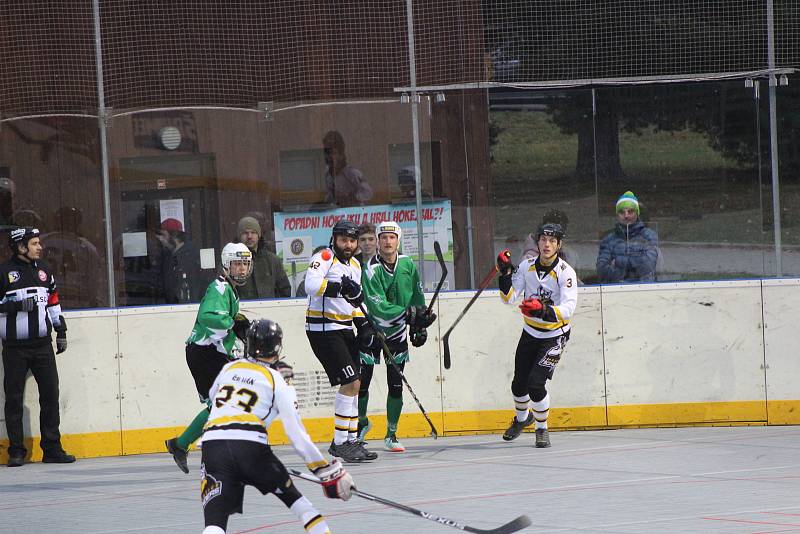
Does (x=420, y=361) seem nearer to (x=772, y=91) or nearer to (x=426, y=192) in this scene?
(x=426, y=192)

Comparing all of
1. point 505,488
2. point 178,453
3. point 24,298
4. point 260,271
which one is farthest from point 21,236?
point 505,488

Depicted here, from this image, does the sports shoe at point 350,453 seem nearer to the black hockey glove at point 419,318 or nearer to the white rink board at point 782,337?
the black hockey glove at point 419,318

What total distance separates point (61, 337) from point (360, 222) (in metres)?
2.55

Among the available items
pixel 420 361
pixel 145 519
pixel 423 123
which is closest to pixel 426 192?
pixel 423 123

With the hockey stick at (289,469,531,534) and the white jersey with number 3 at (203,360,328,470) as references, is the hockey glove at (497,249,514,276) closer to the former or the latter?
the hockey stick at (289,469,531,534)

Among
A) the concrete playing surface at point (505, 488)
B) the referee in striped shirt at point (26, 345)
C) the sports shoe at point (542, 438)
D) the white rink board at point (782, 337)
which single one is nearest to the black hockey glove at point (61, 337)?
the referee in striped shirt at point (26, 345)

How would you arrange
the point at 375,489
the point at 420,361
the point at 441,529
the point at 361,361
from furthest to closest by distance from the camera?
the point at 420,361
the point at 361,361
the point at 375,489
the point at 441,529

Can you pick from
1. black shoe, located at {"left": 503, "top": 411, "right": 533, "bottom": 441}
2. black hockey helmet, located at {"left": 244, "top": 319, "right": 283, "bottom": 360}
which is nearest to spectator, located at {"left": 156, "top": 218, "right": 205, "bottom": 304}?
black shoe, located at {"left": 503, "top": 411, "right": 533, "bottom": 441}

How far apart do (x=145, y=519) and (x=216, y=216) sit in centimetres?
389

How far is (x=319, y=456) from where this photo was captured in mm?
5312

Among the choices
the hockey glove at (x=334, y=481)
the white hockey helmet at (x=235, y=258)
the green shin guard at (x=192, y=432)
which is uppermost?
the white hockey helmet at (x=235, y=258)

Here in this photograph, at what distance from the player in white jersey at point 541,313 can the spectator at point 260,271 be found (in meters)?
1.94

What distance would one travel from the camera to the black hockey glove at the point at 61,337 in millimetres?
9625

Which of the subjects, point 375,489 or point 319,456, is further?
point 375,489
